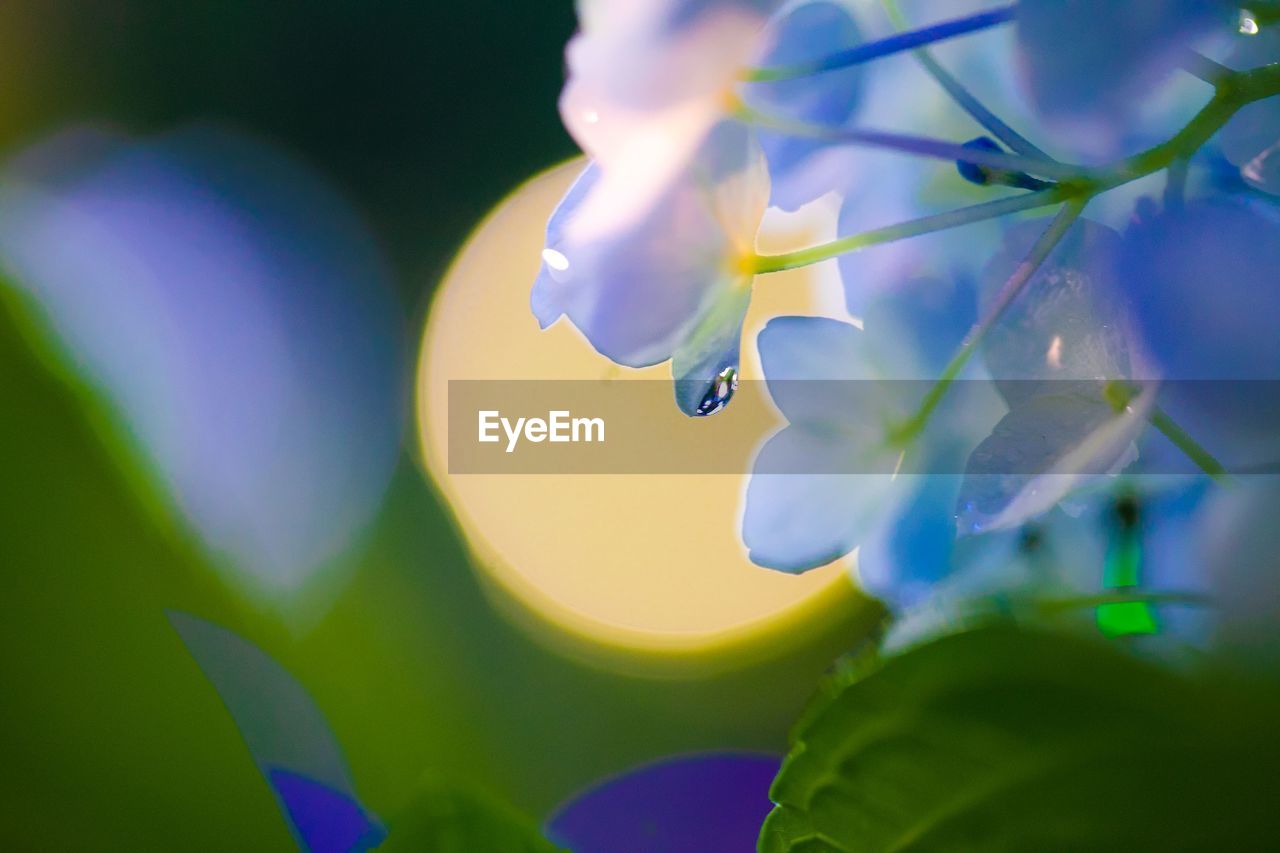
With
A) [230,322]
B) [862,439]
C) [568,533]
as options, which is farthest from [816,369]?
[568,533]

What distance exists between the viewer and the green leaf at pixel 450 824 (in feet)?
0.26

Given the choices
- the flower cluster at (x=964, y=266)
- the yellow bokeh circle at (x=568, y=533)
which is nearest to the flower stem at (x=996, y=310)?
the flower cluster at (x=964, y=266)

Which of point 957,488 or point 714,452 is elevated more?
point 714,452

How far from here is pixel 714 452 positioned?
2.28ft

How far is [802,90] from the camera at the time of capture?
0.38ft

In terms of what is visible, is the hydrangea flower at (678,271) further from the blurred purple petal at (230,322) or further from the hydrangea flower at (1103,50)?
the blurred purple petal at (230,322)

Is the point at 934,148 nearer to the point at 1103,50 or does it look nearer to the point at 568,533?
the point at 1103,50

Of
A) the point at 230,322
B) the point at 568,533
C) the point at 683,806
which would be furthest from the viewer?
the point at 568,533

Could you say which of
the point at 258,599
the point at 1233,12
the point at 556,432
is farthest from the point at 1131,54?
the point at 258,599

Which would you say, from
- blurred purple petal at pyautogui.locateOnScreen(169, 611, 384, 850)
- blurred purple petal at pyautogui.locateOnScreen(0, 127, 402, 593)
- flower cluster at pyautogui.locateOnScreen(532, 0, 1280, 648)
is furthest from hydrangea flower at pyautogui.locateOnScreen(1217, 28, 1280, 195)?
blurred purple petal at pyautogui.locateOnScreen(0, 127, 402, 593)

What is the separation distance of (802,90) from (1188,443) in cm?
6

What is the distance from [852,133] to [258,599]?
0.48 m

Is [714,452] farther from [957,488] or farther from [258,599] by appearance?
[957,488]

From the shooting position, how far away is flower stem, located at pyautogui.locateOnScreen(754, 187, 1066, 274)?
0.32ft
